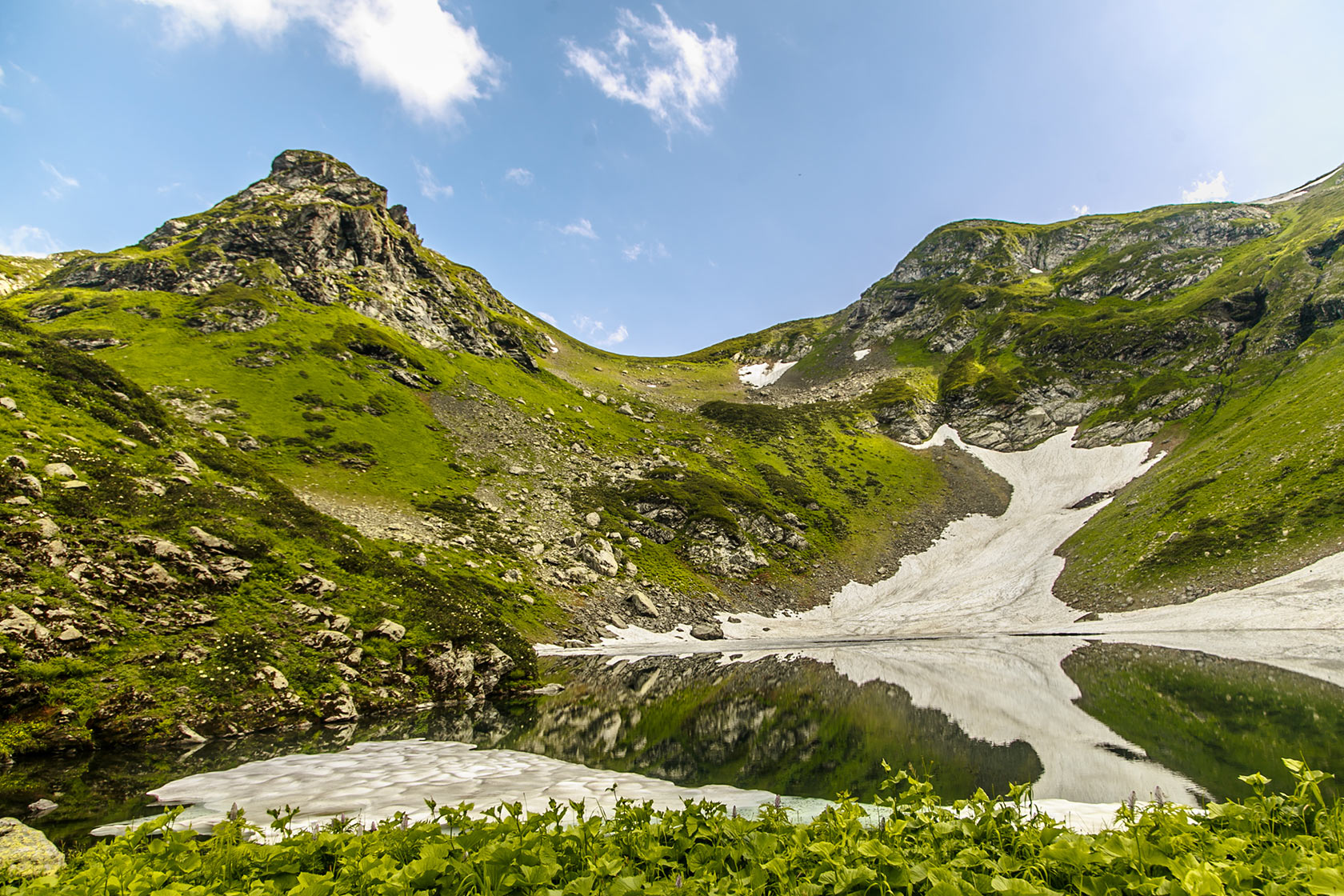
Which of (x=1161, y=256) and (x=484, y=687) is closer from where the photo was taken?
(x=484, y=687)

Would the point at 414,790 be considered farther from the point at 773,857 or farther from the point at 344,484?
the point at 344,484

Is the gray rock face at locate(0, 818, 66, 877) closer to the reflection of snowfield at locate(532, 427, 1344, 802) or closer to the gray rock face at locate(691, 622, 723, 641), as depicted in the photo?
the reflection of snowfield at locate(532, 427, 1344, 802)

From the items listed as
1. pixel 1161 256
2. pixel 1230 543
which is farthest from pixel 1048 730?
pixel 1161 256

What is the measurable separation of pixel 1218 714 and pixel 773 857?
2468cm

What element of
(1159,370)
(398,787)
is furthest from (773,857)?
(1159,370)

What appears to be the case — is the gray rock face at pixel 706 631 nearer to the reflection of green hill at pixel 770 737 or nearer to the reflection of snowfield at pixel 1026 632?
the reflection of snowfield at pixel 1026 632

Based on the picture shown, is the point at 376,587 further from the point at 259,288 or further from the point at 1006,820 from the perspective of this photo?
the point at 259,288

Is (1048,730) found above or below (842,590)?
above

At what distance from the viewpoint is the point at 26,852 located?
5.95 meters

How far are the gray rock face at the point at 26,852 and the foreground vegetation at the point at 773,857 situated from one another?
3.74ft

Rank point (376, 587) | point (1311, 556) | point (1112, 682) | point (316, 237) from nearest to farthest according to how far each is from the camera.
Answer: point (1112, 682)
point (376, 587)
point (1311, 556)
point (316, 237)

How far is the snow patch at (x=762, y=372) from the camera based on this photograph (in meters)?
177

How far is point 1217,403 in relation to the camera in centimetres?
8675

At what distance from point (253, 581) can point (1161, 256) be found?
21054 centimetres
